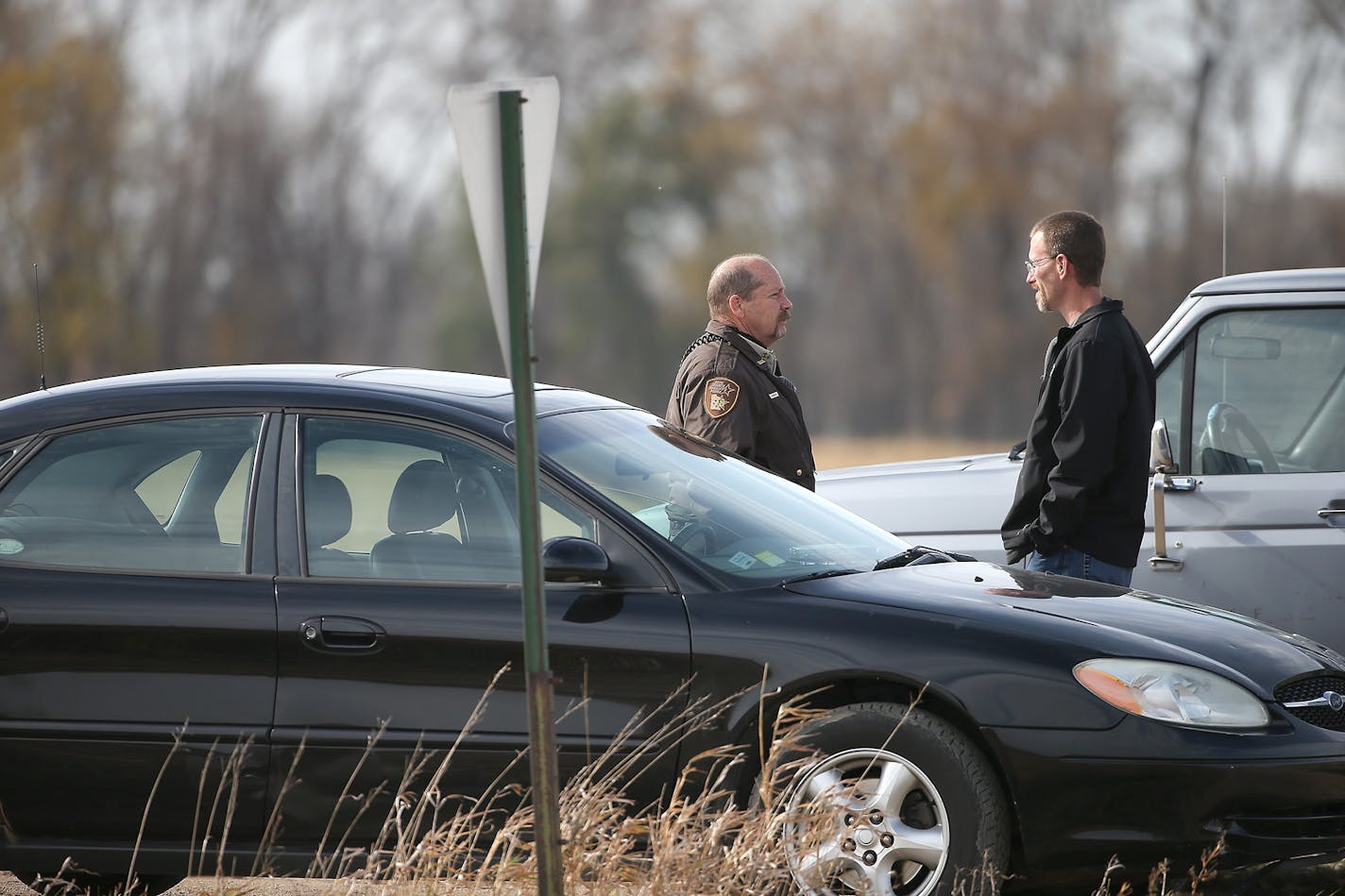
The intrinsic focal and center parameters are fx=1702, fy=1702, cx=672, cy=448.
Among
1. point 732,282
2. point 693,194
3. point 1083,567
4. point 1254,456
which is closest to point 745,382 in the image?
point 732,282

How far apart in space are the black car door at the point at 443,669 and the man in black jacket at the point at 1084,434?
1.68 meters

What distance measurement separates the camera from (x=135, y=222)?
4181 centimetres

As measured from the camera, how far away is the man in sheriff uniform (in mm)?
6270

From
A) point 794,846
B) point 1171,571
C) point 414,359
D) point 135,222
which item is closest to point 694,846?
point 794,846

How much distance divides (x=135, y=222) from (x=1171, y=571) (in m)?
39.1

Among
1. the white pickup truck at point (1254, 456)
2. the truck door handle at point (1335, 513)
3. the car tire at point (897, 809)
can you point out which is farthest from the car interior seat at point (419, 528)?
the truck door handle at point (1335, 513)

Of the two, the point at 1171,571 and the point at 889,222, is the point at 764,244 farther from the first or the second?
the point at 1171,571

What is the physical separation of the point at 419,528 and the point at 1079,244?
8.02ft

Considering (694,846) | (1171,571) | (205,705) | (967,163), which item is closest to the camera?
(694,846)

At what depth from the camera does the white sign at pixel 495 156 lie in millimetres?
3520

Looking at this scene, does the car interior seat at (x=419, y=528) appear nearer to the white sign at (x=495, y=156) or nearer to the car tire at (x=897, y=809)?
the car tire at (x=897, y=809)

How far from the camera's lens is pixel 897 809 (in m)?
4.27

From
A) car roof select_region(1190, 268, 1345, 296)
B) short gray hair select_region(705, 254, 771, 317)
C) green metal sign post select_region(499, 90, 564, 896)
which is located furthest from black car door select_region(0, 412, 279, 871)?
car roof select_region(1190, 268, 1345, 296)

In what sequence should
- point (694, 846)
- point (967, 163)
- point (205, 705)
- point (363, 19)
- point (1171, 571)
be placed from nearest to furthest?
point (694, 846) → point (205, 705) → point (1171, 571) → point (967, 163) → point (363, 19)
